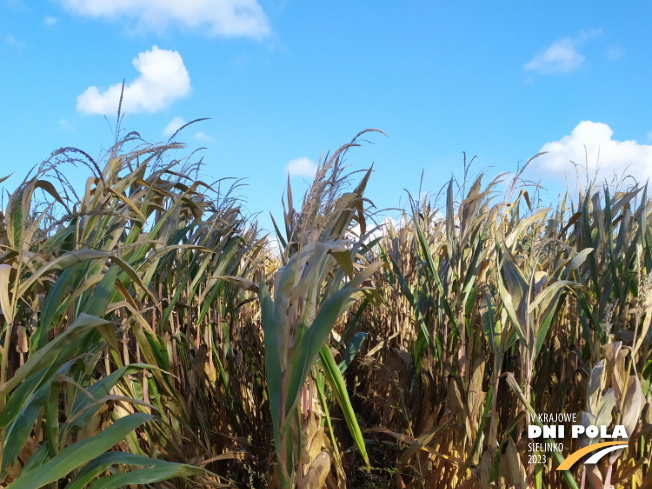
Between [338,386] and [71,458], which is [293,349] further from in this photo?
[71,458]

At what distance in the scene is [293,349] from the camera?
4.00 ft

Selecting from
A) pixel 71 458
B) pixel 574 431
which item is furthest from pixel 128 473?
pixel 574 431

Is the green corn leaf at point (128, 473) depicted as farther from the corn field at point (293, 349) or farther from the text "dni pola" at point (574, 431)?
→ the text "dni pola" at point (574, 431)

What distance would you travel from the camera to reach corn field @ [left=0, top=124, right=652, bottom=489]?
1.14 metres

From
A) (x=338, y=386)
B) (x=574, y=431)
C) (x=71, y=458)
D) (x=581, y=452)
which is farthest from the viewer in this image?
(x=574, y=431)

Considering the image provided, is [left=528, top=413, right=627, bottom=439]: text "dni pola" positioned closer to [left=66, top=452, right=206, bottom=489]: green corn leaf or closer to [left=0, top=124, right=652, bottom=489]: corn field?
[left=0, top=124, right=652, bottom=489]: corn field

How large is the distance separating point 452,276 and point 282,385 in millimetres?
948

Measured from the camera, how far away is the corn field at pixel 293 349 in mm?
1140

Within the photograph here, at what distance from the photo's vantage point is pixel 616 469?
1.78 m

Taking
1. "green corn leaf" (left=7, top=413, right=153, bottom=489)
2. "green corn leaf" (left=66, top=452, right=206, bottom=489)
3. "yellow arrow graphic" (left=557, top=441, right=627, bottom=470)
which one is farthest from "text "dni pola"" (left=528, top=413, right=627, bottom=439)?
"green corn leaf" (left=7, top=413, right=153, bottom=489)

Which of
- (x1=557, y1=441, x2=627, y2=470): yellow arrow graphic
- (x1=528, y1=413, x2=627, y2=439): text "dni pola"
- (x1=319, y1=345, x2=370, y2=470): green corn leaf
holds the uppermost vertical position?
(x1=319, y1=345, x2=370, y2=470): green corn leaf

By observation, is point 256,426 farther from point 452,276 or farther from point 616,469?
point 616,469

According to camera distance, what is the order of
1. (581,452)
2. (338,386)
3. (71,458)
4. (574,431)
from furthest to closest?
1. (574,431)
2. (581,452)
3. (338,386)
4. (71,458)

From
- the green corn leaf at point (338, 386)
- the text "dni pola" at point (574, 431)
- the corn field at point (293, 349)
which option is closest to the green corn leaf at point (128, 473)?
the corn field at point (293, 349)
